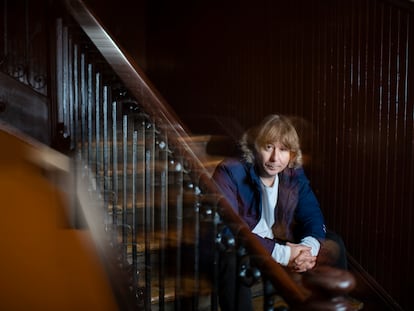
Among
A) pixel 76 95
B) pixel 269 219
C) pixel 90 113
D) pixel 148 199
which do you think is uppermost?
pixel 76 95

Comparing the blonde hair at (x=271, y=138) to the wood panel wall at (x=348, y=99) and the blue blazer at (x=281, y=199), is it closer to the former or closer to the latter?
the blue blazer at (x=281, y=199)

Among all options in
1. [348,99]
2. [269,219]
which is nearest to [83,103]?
[269,219]

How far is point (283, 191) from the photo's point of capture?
2592 millimetres

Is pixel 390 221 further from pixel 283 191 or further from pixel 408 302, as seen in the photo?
pixel 283 191

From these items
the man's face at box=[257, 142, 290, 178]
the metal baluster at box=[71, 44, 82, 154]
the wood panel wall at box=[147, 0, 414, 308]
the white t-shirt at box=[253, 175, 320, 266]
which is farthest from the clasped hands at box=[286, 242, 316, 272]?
the metal baluster at box=[71, 44, 82, 154]

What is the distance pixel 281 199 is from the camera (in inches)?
101

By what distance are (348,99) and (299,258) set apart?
1046 millimetres

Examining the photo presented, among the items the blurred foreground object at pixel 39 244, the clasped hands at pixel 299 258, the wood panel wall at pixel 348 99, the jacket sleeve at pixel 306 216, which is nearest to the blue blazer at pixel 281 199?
the jacket sleeve at pixel 306 216

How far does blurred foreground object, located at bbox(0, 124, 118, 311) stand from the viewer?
262 cm

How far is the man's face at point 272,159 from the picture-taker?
251 centimetres

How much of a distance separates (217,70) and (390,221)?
210cm

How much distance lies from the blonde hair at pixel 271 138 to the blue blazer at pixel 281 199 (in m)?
0.07

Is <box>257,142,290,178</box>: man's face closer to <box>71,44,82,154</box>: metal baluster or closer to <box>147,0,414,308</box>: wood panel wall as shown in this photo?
<box>147,0,414,308</box>: wood panel wall

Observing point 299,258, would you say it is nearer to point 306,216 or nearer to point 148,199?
point 306,216
